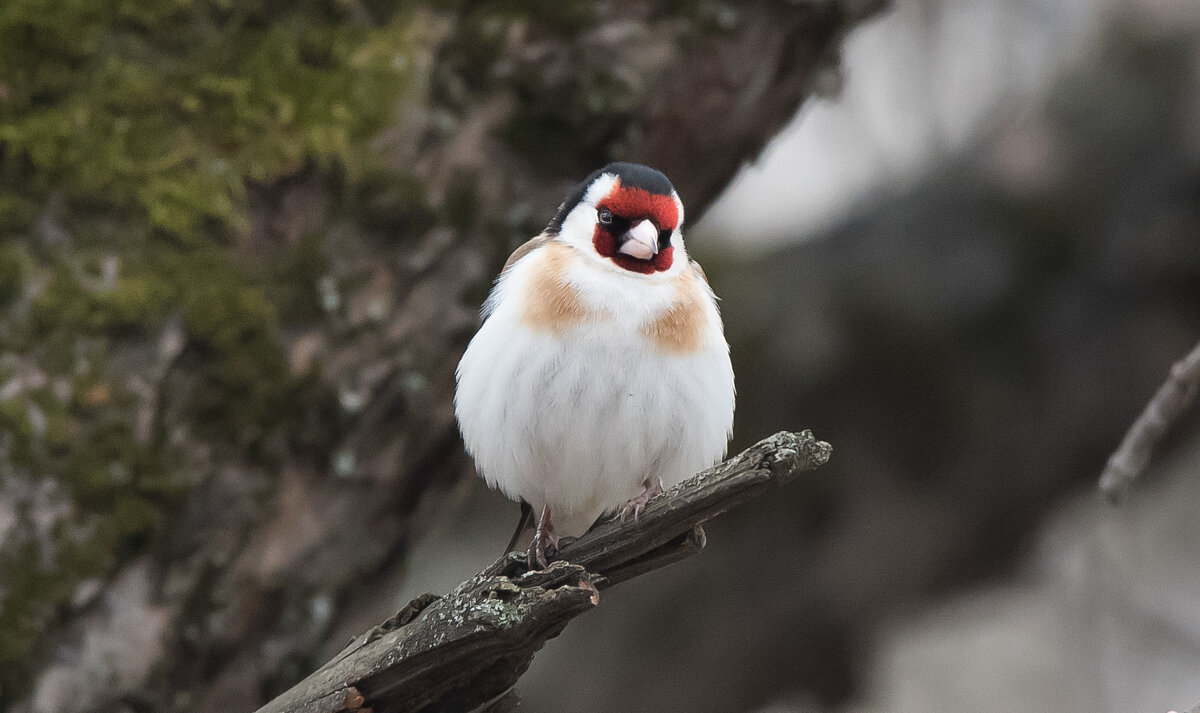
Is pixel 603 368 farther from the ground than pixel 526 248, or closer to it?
closer to it

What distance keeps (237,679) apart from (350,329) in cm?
89

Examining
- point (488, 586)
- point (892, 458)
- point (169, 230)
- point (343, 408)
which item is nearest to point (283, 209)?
point (169, 230)

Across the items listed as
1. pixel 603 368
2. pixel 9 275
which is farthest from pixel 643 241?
pixel 9 275

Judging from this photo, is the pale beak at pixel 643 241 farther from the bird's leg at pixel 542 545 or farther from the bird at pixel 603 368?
the bird's leg at pixel 542 545

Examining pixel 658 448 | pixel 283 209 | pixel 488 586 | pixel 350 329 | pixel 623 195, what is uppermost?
pixel 283 209

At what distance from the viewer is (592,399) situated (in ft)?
7.62

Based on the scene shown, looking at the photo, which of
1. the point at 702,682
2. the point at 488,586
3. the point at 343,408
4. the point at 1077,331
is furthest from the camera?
the point at 702,682

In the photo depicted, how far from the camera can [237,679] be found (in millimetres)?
2760

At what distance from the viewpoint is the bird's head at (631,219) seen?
2.47 meters

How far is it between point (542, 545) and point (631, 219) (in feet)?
2.52

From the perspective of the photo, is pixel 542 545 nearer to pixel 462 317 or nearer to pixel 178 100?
pixel 462 317

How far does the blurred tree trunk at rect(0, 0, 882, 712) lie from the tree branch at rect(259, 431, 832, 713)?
Result: 89cm

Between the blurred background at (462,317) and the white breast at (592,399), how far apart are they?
21.0 inches

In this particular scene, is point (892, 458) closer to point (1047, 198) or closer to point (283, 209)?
point (1047, 198)
